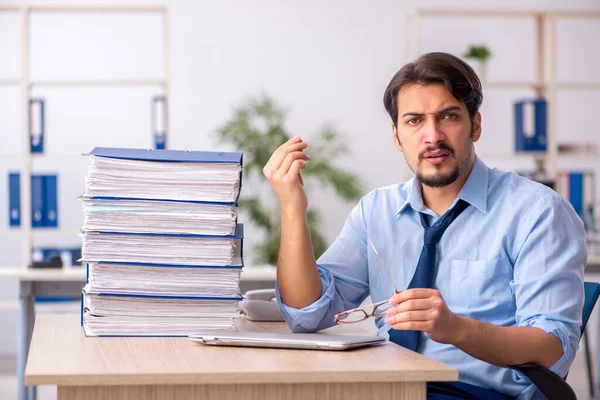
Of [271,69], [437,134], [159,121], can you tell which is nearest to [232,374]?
[437,134]

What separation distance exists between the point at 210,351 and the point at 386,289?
0.59 metres

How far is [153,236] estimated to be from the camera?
1.51 metres

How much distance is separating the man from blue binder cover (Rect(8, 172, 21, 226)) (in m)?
3.24

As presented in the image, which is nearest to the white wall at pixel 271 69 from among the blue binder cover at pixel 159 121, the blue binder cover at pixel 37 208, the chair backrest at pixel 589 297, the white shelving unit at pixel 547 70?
the white shelving unit at pixel 547 70

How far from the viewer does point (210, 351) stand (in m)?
1.36

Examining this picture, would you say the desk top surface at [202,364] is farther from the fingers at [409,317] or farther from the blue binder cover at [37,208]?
the blue binder cover at [37,208]

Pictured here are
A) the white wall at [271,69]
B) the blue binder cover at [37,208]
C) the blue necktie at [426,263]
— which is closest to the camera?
the blue necktie at [426,263]

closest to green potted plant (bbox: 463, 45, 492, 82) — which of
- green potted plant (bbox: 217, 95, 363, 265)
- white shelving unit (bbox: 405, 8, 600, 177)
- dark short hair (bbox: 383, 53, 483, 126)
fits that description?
white shelving unit (bbox: 405, 8, 600, 177)

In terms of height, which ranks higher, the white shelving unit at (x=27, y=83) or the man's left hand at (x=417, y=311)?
the white shelving unit at (x=27, y=83)

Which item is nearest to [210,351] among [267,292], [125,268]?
[125,268]

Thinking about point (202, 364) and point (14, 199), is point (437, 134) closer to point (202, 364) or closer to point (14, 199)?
point (202, 364)

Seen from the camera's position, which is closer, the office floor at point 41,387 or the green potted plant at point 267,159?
the office floor at point 41,387

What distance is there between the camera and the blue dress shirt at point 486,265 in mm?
1587

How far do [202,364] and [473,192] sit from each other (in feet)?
2.61
